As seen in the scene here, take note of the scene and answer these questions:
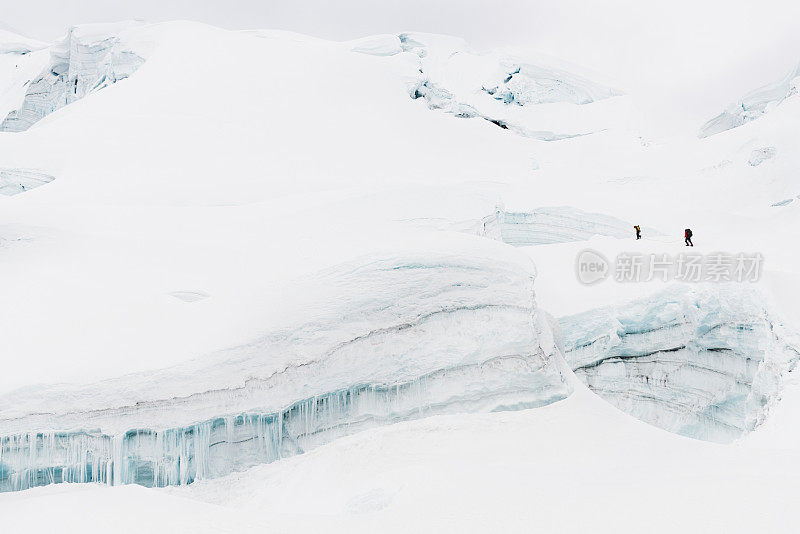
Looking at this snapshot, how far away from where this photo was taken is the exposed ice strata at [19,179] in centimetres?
1562

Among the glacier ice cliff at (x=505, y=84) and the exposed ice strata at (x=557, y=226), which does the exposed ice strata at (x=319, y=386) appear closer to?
the exposed ice strata at (x=557, y=226)

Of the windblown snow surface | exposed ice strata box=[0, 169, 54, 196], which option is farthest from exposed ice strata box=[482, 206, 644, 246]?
exposed ice strata box=[0, 169, 54, 196]

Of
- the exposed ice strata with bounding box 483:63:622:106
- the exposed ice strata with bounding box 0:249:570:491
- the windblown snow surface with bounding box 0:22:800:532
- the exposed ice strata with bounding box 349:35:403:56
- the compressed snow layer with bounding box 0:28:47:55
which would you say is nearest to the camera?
the windblown snow surface with bounding box 0:22:800:532

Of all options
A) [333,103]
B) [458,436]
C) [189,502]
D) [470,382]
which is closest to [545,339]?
[470,382]

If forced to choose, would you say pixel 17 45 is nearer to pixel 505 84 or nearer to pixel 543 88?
pixel 505 84

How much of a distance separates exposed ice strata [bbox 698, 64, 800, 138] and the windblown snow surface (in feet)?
→ 44.7

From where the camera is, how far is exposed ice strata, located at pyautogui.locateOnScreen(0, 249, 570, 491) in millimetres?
4855

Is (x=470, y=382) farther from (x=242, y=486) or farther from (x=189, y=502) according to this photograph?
(x=189, y=502)

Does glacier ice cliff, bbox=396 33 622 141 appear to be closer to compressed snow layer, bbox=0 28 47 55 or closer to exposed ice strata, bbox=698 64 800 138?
exposed ice strata, bbox=698 64 800 138

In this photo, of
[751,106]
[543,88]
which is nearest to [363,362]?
[751,106]

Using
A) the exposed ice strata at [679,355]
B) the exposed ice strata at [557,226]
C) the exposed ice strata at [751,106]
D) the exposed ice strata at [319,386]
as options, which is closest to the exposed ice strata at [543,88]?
the exposed ice strata at [751,106]

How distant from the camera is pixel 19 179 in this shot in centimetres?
1577

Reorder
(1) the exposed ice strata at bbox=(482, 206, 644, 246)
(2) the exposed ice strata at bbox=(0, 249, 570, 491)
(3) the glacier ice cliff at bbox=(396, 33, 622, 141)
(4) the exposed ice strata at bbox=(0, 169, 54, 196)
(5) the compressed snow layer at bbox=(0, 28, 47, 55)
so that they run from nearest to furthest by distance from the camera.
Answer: (2) the exposed ice strata at bbox=(0, 249, 570, 491) → (4) the exposed ice strata at bbox=(0, 169, 54, 196) → (1) the exposed ice strata at bbox=(482, 206, 644, 246) → (3) the glacier ice cliff at bbox=(396, 33, 622, 141) → (5) the compressed snow layer at bbox=(0, 28, 47, 55)

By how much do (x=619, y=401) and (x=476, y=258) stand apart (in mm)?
5130
